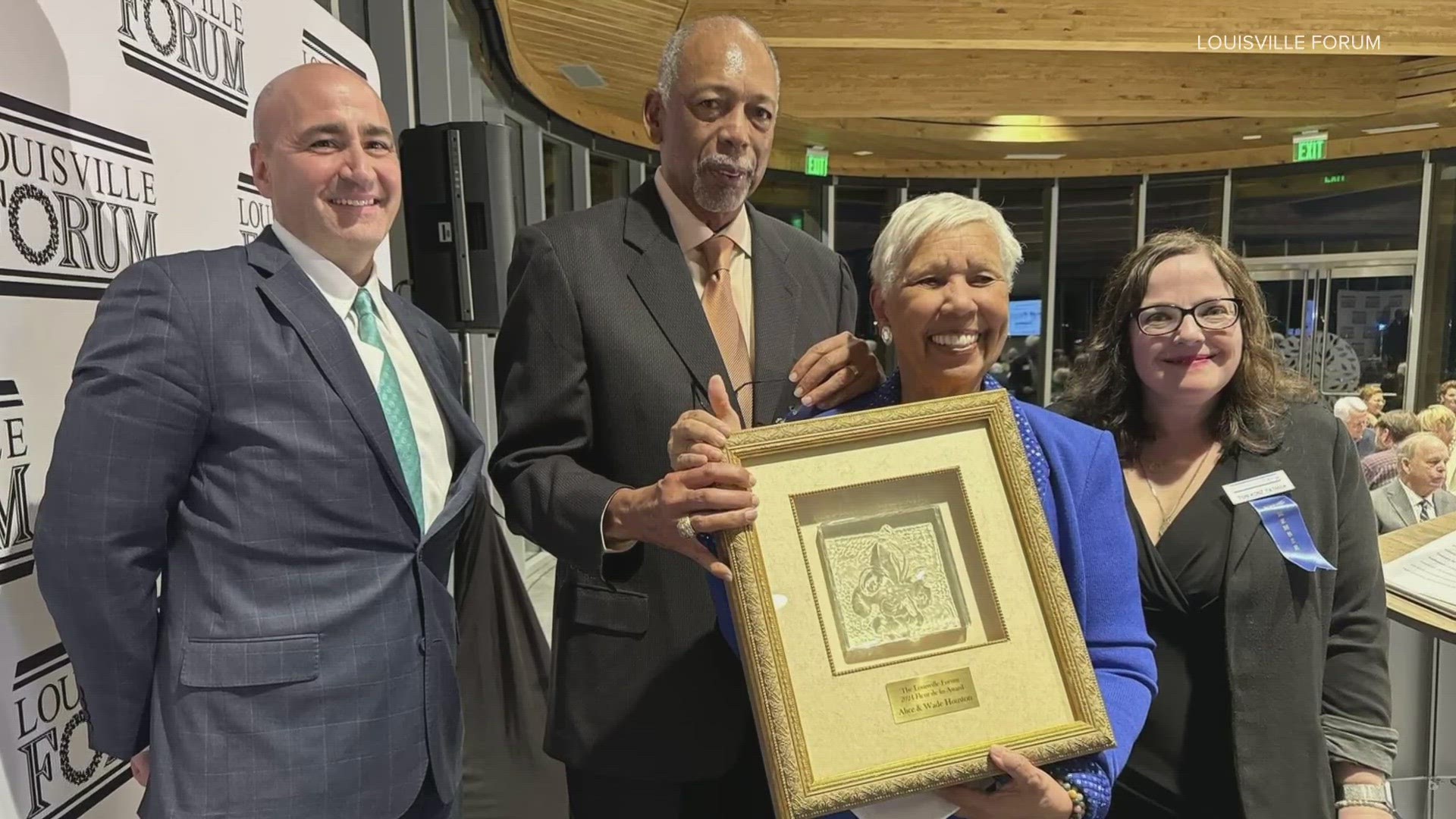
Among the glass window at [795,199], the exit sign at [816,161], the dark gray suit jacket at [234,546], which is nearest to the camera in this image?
the dark gray suit jacket at [234,546]

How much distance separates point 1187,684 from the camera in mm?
1479

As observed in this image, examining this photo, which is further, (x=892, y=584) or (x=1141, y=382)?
(x=1141, y=382)

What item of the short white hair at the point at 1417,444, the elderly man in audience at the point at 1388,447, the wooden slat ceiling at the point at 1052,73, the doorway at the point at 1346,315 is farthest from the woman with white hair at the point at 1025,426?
the doorway at the point at 1346,315

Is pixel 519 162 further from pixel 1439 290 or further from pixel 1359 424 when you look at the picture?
pixel 1439 290

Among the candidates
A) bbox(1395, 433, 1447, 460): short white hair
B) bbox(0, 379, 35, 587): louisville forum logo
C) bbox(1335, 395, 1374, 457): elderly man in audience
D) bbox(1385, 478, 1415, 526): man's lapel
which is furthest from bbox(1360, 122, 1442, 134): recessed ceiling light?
bbox(0, 379, 35, 587): louisville forum logo

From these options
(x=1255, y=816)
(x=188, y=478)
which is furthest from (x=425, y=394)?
(x=1255, y=816)

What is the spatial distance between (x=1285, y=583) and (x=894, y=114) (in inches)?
245

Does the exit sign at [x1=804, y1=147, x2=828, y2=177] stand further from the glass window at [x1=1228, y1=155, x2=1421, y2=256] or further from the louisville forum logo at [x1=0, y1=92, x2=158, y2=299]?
the louisville forum logo at [x1=0, y1=92, x2=158, y2=299]

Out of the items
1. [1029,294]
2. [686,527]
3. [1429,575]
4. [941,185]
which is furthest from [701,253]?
[1029,294]

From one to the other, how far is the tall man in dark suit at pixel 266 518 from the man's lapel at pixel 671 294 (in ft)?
1.67

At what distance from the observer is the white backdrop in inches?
51.4

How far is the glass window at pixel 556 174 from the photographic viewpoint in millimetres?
6633

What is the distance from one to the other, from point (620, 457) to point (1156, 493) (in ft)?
3.38

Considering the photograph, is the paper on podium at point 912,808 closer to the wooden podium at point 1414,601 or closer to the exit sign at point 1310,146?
the wooden podium at point 1414,601
